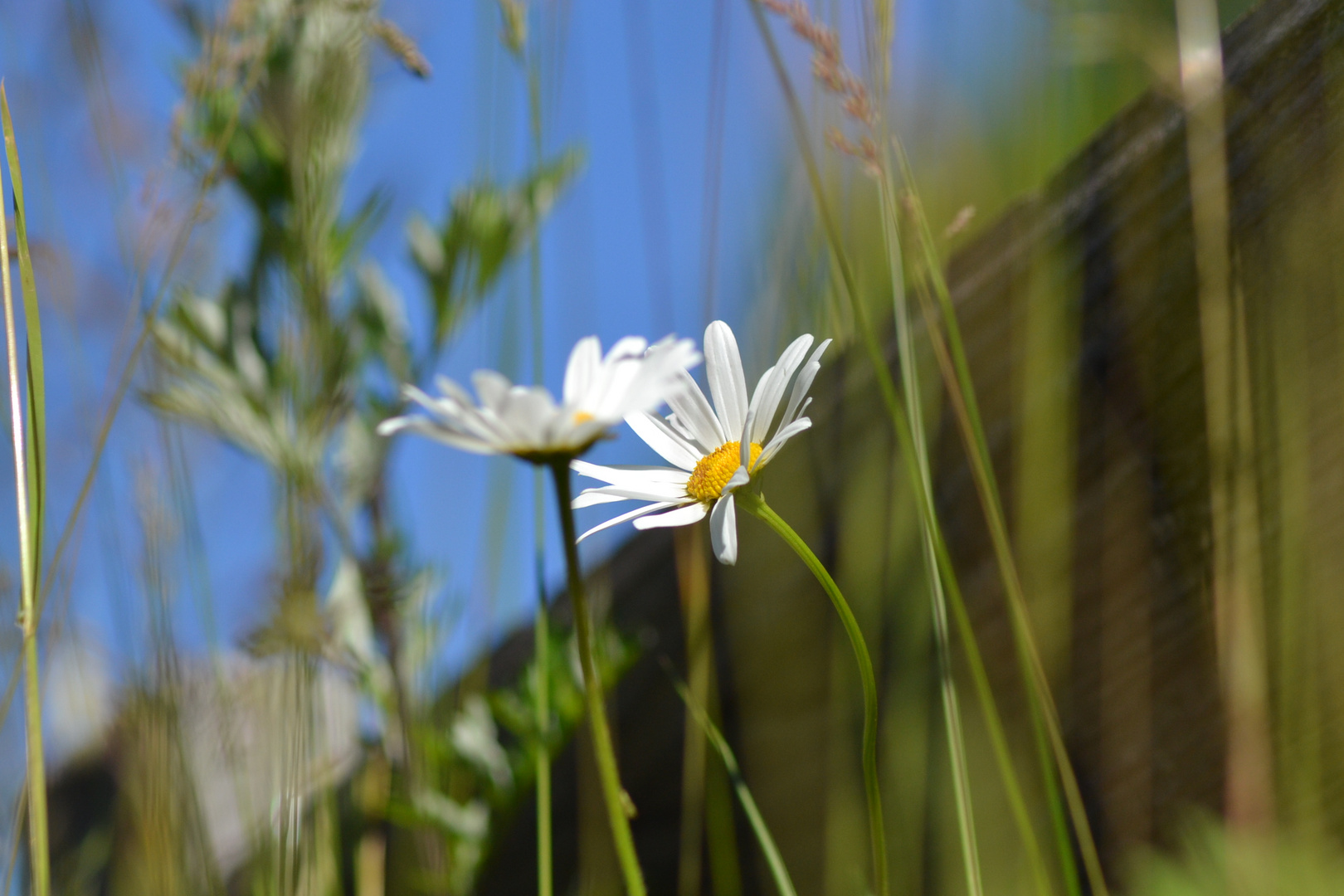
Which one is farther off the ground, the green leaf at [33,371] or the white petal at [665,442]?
the green leaf at [33,371]

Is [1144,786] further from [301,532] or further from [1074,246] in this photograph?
[301,532]

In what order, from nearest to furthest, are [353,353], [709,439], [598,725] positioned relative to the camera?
[598,725] < [709,439] < [353,353]

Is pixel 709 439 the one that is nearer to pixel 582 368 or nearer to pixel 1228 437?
pixel 582 368

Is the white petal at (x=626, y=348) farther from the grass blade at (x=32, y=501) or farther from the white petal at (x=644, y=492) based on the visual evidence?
the grass blade at (x=32, y=501)

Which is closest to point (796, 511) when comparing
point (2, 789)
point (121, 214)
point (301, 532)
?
point (301, 532)

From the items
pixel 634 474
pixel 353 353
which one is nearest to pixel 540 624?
pixel 634 474

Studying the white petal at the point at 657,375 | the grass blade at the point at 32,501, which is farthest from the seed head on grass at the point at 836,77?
the grass blade at the point at 32,501
